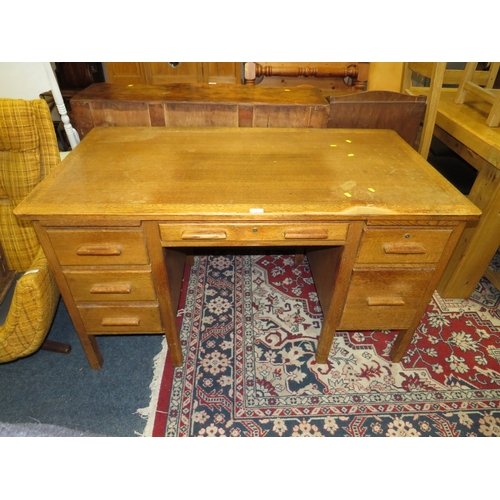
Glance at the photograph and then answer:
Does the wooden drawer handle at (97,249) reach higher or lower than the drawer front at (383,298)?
higher

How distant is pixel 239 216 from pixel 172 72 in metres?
3.56

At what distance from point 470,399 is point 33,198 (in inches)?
85.6

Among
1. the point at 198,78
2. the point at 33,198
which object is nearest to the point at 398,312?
the point at 33,198

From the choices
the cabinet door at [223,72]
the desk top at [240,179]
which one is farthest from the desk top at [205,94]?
the cabinet door at [223,72]

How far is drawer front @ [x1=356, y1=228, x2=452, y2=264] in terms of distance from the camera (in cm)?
132

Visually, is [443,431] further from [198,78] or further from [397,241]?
[198,78]

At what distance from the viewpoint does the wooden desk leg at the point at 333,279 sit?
53.5 inches

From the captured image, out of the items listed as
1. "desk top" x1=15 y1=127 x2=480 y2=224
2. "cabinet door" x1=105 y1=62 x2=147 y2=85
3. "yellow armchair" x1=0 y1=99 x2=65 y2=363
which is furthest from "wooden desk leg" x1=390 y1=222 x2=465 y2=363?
"cabinet door" x1=105 y1=62 x2=147 y2=85

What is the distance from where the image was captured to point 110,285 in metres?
1.43

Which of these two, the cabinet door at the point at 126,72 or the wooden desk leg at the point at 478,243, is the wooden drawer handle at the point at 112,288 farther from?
the cabinet door at the point at 126,72

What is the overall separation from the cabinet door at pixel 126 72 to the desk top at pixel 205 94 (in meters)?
2.43

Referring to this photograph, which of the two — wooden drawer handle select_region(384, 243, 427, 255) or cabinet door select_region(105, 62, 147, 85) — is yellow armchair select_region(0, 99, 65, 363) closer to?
wooden drawer handle select_region(384, 243, 427, 255)

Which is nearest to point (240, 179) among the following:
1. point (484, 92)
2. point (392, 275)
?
point (392, 275)
